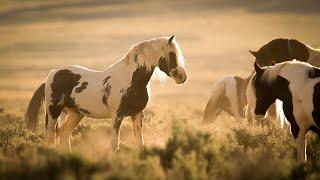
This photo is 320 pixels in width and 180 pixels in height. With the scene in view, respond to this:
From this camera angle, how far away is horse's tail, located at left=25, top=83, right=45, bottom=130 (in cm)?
1421

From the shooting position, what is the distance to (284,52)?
16.2 metres

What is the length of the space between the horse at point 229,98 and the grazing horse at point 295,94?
749 centimetres

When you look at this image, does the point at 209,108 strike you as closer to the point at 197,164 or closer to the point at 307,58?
the point at 307,58

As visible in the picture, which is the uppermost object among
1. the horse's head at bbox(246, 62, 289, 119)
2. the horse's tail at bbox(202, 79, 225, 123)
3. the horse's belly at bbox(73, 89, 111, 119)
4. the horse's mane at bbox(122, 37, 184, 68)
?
the horse's mane at bbox(122, 37, 184, 68)

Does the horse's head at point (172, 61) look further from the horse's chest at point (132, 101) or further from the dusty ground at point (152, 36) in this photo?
the dusty ground at point (152, 36)

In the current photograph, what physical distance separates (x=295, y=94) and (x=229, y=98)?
31.8 ft

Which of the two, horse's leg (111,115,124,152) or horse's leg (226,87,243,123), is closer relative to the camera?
horse's leg (111,115,124,152)

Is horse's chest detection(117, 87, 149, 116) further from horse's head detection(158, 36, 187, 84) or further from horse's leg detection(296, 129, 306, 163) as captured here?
horse's leg detection(296, 129, 306, 163)

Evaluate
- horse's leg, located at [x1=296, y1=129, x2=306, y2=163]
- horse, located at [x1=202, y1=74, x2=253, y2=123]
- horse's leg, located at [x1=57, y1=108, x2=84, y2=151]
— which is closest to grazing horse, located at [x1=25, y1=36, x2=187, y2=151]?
horse's leg, located at [x1=57, y1=108, x2=84, y2=151]

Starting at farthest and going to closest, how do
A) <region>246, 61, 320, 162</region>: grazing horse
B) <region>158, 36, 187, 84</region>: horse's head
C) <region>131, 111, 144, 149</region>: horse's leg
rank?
<region>131, 111, 144, 149</region>: horse's leg < <region>158, 36, 187, 84</region>: horse's head < <region>246, 61, 320, 162</region>: grazing horse

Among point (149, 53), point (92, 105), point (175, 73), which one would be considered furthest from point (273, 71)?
point (92, 105)

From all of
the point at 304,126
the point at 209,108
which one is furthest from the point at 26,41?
the point at 304,126

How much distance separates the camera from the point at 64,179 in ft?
24.8

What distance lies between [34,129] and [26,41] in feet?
458
